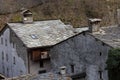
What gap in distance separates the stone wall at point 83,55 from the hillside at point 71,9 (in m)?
24.3

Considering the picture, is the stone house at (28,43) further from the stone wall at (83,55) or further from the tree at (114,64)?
the tree at (114,64)

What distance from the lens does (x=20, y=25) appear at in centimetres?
4022

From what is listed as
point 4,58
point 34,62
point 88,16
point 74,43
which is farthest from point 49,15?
point 74,43

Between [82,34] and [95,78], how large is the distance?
12.5ft

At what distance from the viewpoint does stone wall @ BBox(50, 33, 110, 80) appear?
28516 millimetres

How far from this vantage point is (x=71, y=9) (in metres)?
59.2

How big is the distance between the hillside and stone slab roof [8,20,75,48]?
15.8m

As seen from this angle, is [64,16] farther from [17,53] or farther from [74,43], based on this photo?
[74,43]

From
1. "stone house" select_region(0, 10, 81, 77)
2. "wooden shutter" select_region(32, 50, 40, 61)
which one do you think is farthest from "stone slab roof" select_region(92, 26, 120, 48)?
"wooden shutter" select_region(32, 50, 40, 61)

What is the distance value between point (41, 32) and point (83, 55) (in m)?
10.6

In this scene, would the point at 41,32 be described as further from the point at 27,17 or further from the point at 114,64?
the point at 114,64

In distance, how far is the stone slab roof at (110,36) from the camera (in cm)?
2789

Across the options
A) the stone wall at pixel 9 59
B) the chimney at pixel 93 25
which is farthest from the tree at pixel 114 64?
the stone wall at pixel 9 59

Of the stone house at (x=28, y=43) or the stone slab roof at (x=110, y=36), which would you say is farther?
the stone house at (x=28, y=43)
